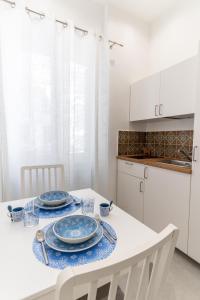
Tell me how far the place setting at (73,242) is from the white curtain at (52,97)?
1088 mm

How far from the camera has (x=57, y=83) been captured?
184 centimetres

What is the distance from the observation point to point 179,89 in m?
1.80

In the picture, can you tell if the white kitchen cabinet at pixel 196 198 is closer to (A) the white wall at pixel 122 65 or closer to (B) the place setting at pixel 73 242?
(B) the place setting at pixel 73 242

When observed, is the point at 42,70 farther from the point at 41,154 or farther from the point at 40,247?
the point at 40,247

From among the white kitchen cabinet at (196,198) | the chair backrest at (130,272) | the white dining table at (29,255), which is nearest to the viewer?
the chair backrest at (130,272)

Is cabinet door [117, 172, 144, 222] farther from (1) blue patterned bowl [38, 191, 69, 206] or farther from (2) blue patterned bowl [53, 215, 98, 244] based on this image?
(2) blue patterned bowl [53, 215, 98, 244]

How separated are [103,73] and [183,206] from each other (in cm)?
169

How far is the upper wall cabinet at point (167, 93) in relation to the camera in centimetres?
170

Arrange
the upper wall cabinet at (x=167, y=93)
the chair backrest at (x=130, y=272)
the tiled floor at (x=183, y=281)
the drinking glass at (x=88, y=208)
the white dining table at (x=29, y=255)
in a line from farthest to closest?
the upper wall cabinet at (x=167, y=93) → the tiled floor at (x=183, y=281) → the drinking glass at (x=88, y=208) → the white dining table at (x=29, y=255) → the chair backrest at (x=130, y=272)

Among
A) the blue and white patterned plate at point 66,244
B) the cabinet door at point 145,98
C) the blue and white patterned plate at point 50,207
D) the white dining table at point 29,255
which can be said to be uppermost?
the cabinet door at point 145,98

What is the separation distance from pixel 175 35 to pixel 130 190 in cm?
205

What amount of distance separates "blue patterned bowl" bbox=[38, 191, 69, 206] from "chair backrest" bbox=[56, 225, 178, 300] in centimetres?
71

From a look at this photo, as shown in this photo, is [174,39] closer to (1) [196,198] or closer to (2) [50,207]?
(1) [196,198]

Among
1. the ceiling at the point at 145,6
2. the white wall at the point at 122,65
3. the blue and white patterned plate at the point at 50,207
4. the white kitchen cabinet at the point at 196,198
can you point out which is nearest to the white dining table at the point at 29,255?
the blue and white patterned plate at the point at 50,207
